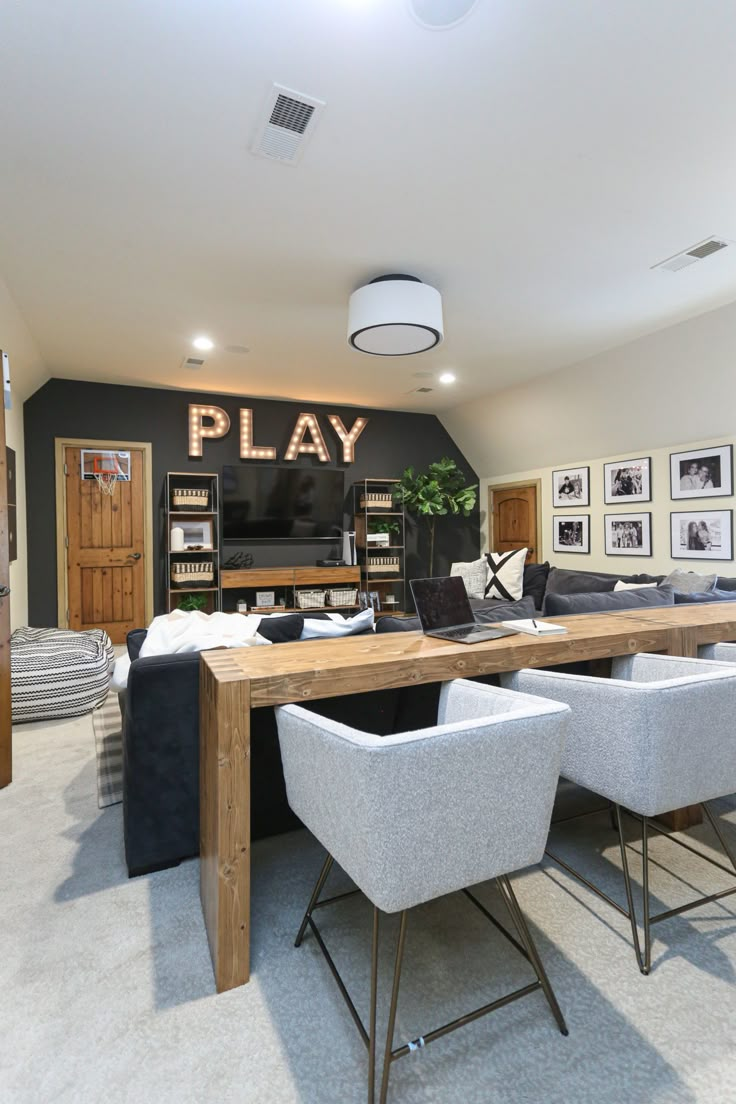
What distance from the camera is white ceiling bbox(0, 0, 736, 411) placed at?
1.80 m

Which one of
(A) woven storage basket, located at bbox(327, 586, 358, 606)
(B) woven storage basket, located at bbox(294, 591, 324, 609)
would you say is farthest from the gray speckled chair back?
(A) woven storage basket, located at bbox(327, 586, 358, 606)

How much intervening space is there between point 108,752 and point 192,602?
3026 mm

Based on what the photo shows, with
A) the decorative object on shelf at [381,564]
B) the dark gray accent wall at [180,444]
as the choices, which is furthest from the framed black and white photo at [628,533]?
the decorative object on shelf at [381,564]

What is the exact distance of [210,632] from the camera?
7.21 feet

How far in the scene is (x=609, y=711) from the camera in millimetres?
1494

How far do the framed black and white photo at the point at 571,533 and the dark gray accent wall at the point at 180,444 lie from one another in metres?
1.57

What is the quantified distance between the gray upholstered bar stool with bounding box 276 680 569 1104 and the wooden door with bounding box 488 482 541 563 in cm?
569

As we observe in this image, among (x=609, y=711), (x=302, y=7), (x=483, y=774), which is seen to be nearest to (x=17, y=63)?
(x=302, y=7)

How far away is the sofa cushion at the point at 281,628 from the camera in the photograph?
2.25m

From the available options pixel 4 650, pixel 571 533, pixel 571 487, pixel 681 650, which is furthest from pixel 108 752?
pixel 571 487

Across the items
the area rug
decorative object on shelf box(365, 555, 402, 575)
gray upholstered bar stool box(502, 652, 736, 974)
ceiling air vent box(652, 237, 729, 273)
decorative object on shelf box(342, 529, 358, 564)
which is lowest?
the area rug

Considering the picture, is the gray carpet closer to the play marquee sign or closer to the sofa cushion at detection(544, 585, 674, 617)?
the sofa cushion at detection(544, 585, 674, 617)

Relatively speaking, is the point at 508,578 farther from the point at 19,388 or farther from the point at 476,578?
the point at 19,388

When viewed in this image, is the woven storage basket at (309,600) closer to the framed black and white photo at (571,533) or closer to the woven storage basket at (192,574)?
the woven storage basket at (192,574)
